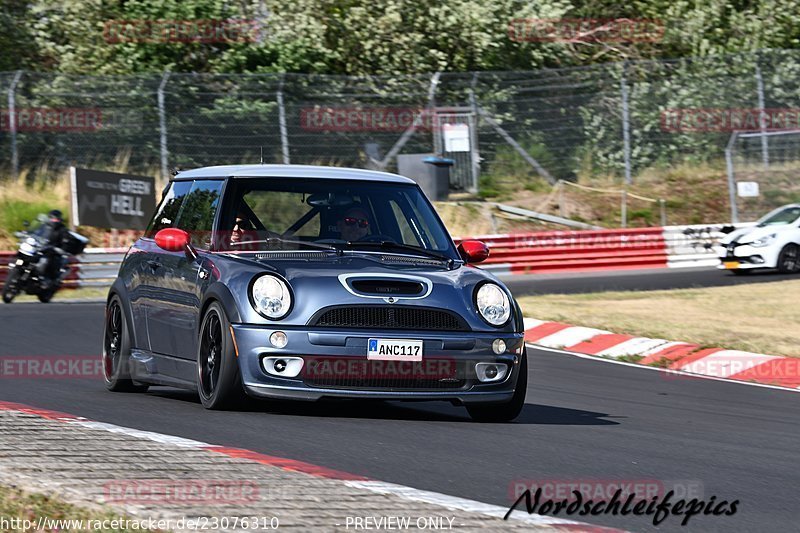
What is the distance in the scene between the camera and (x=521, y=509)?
520 cm

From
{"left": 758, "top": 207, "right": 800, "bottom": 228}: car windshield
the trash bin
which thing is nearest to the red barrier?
the trash bin

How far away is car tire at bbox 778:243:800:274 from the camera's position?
24.9 m

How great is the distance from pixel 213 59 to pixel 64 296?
1158cm

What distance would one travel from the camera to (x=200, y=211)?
29.2 feet

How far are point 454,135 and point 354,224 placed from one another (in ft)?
64.6

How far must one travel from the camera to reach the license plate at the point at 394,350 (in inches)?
299

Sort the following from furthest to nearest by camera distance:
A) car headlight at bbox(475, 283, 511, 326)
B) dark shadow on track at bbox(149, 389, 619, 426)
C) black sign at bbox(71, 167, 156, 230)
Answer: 1. black sign at bbox(71, 167, 156, 230)
2. dark shadow on track at bbox(149, 389, 619, 426)
3. car headlight at bbox(475, 283, 511, 326)

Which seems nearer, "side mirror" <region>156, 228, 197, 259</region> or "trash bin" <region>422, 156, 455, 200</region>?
"side mirror" <region>156, 228, 197, 259</region>

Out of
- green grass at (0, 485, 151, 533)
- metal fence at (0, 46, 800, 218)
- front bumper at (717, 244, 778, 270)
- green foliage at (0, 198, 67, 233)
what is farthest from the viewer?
metal fence at (0, 46, 800, 218)

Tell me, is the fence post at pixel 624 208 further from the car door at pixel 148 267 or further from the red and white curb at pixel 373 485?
the red and white curb at pixel 373 485

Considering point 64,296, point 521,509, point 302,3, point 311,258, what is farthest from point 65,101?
point 521,509

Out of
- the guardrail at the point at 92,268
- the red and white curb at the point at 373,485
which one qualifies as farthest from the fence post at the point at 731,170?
the red and white curb at the point at 373,485

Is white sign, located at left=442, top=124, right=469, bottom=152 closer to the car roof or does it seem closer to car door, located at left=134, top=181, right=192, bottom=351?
car door, located at left=134, top=181, right=192, bottom=351

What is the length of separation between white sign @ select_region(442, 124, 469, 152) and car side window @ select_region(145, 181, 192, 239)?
18565 millimetres
